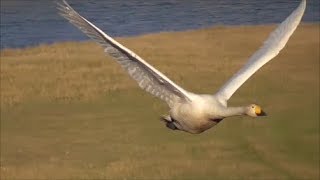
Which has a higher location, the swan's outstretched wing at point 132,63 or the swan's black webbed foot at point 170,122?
the swan's outstretched wing at point 132,63

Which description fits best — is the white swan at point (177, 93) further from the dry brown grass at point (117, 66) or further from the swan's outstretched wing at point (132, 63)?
the dry brown grass at point (117, 66)

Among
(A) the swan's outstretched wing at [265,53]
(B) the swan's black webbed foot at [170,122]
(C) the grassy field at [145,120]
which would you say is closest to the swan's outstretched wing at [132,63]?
(B) the swan's black webbed foot at [170,122]

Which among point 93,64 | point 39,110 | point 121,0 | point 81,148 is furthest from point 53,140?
point 121,0

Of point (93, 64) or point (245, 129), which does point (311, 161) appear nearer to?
point (245, 129)

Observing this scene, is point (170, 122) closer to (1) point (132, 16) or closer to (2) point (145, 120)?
(2) point (145, 120)

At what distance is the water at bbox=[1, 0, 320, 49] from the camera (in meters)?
35.2

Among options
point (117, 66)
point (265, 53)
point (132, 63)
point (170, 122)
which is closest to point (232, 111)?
point (170, 122)

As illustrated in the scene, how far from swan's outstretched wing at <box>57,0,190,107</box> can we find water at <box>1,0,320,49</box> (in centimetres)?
2368

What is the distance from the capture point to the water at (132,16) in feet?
115

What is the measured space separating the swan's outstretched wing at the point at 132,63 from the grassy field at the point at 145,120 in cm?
853

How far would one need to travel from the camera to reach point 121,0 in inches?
1524

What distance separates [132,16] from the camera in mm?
38000

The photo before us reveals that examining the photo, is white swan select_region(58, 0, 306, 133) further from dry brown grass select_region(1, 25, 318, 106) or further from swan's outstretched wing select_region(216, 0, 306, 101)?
dry brown grass select_region(1, 25, 318, 106)

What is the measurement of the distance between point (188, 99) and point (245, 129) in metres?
11.7
